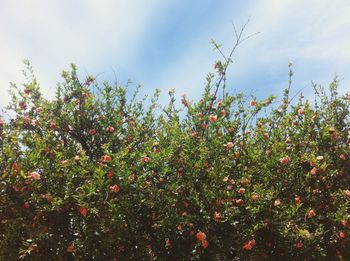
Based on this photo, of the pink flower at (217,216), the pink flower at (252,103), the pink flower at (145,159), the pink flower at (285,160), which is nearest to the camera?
the pink flower at (217,216)

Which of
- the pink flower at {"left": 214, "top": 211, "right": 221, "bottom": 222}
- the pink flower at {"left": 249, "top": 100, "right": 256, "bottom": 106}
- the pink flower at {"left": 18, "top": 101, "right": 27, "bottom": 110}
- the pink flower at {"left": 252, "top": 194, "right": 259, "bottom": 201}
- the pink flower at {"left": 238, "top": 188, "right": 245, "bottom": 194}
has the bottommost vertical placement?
the pink flower at {"left": 214, "top": 211, "right": 221, "bottom": 222}

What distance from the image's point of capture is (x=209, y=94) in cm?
952

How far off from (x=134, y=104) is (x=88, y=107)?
1.48m

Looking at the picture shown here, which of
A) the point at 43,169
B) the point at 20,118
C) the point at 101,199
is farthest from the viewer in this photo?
the point at 20,118

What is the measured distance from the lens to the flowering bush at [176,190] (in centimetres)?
702

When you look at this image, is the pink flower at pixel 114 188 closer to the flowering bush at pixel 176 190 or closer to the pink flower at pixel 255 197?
the flowering bush at pixel 176 190

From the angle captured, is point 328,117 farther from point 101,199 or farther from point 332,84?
point 101,199

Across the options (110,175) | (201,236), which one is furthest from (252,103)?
(110,175)

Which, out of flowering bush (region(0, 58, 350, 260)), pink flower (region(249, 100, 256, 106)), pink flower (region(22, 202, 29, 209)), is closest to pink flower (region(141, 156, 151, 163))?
flowering bush (region(0, 58, 350, 260))

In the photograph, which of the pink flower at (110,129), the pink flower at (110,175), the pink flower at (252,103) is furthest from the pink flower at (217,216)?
the pink flower at (252,103)

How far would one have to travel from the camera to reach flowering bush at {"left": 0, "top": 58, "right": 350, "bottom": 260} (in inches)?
277

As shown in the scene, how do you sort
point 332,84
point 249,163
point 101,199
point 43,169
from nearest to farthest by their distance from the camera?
point 101,199, point 43,169, point 249,163, point 332,84

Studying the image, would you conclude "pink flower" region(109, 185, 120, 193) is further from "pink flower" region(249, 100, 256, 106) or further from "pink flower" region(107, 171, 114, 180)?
"pink flower" region(249, 100, 256, 106)

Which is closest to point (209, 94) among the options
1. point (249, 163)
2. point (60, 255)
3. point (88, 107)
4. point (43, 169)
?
point (249, 163)
